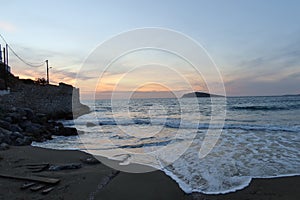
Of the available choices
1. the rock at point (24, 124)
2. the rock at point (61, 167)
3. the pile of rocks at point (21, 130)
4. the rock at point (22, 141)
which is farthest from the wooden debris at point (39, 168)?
the rock at point (24, 124)

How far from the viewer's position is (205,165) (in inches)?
274

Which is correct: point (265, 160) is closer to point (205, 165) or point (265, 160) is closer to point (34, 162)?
point (205, 165)

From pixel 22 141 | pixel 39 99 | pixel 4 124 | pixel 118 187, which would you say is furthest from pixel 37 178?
pixel 39 99

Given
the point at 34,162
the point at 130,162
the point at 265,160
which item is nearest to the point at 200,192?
the point at 130,162

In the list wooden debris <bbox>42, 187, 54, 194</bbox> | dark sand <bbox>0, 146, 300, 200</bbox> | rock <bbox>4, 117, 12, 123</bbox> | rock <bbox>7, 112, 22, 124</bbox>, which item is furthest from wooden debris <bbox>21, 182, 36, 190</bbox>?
rock <bbox>7, 112, 22, 124</bbox>

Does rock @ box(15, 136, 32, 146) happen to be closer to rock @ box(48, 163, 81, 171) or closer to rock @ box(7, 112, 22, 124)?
rock @ box(7, 112, 22, 124)

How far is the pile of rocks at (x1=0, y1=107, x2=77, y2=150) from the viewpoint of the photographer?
10156 millimetres

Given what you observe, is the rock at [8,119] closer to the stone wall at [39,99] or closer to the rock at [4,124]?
the rock at [4,124]

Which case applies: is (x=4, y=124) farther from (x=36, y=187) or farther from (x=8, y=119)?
(x=36, y=187)

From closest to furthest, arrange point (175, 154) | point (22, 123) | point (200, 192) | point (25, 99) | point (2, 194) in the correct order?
point (2, 194), point (200, 192), point (175, 154), point (22, 123), point (25, 99)

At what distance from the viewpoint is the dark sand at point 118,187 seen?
4684mm

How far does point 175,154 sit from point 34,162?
456 centimetres

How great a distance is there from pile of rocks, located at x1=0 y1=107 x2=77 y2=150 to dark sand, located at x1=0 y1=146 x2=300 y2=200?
3922mm

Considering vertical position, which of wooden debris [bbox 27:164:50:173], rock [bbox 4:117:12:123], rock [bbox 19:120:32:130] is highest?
rock [bbox 4:117:12:123]
